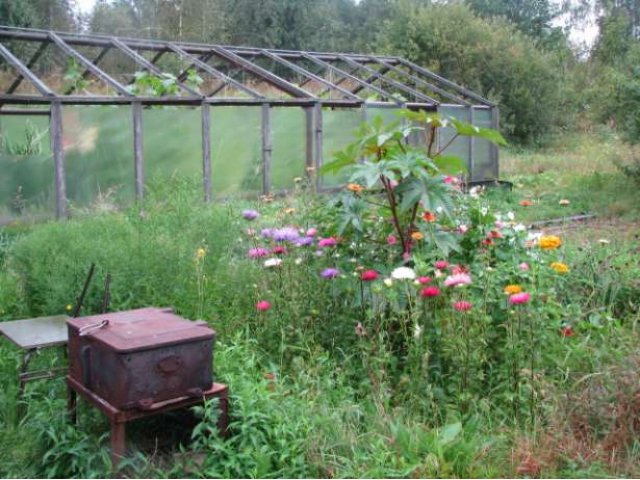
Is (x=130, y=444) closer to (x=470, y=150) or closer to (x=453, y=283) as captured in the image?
(x=453, y=283)

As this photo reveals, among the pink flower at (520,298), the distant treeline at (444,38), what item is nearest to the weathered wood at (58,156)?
the pink flower at (520,298)

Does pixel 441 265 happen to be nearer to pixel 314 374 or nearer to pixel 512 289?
pixel 512 289

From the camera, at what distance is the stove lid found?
10.8 feet

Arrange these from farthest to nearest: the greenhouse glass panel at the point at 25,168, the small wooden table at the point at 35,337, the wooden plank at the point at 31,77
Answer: the greenhouse glass panel at the point at 25,168 → the wooden plank at the point at 31,77 → the small wooden table at the point at 35,337

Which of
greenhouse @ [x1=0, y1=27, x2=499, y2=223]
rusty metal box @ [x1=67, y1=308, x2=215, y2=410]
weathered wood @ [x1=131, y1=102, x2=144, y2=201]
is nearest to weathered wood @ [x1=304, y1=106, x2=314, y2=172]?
greenhouse @ [x1=0, y1=27, x2=499, y2=223]

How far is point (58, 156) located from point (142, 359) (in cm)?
599

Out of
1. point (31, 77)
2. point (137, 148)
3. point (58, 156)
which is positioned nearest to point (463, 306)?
point (58, 156)

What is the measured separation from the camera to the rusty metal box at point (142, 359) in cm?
326

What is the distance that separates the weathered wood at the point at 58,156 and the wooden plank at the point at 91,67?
998 mm

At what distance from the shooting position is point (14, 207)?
8688mm

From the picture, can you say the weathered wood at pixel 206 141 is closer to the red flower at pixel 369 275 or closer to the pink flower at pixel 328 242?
the pink flower at pixel 328 242

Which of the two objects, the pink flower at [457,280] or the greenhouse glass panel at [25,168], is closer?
the pink flower at [457,280]

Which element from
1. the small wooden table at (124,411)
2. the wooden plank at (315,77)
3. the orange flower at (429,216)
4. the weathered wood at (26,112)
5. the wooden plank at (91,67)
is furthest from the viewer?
the wooden plank at (315,77)

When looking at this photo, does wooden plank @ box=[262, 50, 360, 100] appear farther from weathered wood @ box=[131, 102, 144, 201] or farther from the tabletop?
the tabletop
